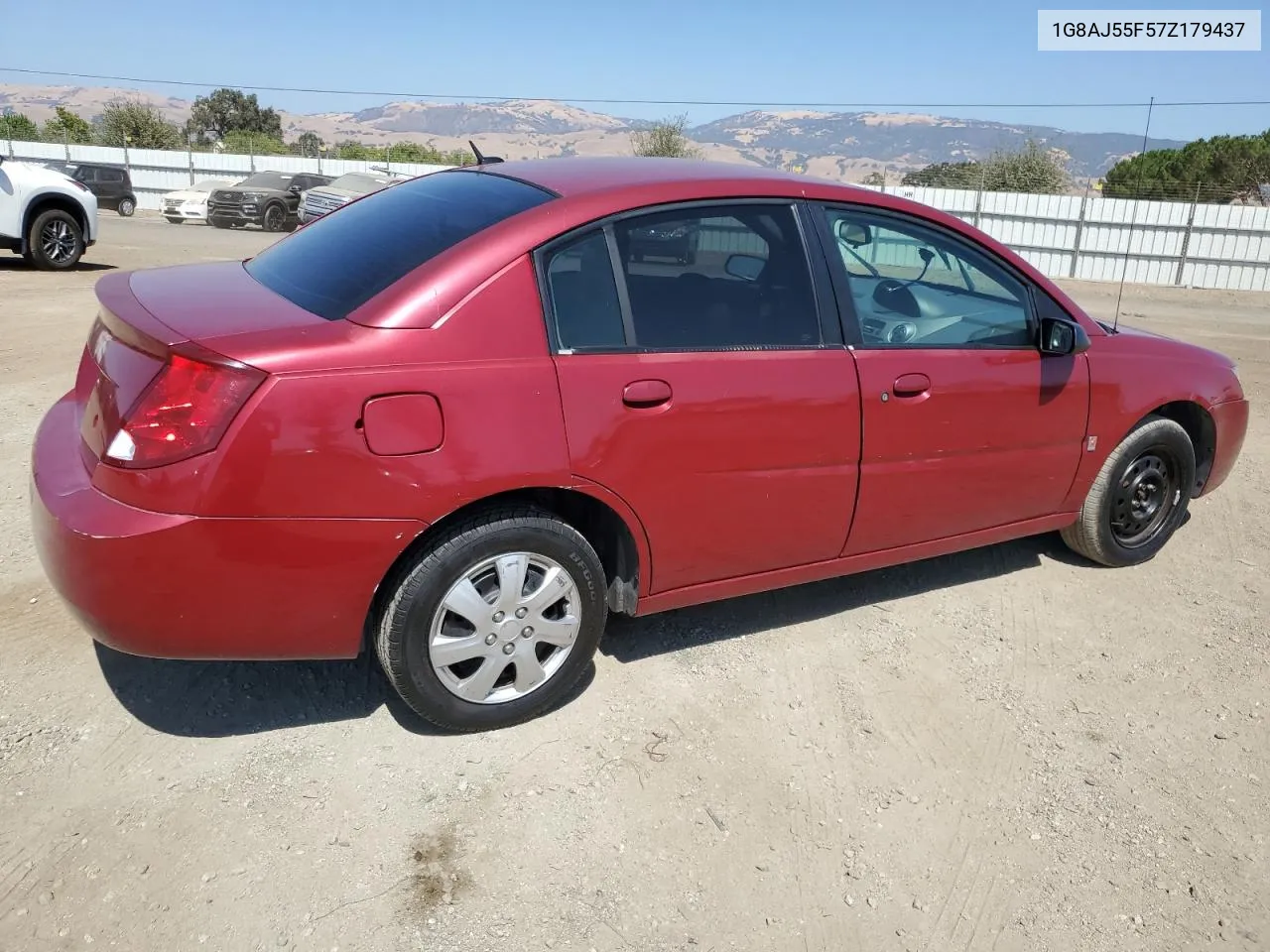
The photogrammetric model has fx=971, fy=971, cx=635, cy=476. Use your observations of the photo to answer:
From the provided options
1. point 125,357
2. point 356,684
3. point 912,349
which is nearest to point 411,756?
point 356,684

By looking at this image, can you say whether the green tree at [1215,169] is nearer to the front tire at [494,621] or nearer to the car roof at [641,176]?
the car roof at [641,176]

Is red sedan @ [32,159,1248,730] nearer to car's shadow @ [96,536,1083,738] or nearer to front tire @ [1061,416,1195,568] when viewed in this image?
car's shadow @ [96,536,1083,738]

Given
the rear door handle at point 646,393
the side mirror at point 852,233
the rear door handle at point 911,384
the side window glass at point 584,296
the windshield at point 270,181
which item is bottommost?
the windshield at point 270,181

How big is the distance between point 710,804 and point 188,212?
1035 inches

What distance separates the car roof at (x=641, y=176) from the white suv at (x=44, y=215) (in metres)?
10.4

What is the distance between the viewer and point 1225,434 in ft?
15.6

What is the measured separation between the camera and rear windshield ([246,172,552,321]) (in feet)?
9.61

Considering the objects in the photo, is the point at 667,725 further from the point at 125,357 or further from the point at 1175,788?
the point at 125,357

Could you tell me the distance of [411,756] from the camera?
299 centimetres

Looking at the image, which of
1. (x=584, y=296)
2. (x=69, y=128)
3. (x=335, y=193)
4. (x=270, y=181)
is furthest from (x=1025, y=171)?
(x=69, y=128)

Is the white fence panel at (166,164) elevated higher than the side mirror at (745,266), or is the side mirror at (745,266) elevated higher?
the side mirror at (745,266)

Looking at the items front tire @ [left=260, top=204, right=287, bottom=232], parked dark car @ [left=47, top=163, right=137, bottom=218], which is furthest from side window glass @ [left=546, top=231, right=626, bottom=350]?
parked dark car @ [left=47, top=163, right=137, bottom=218]

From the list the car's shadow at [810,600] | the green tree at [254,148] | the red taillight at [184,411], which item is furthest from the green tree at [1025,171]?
the red taillight at [184,411]

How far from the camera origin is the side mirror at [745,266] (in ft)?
11.2
